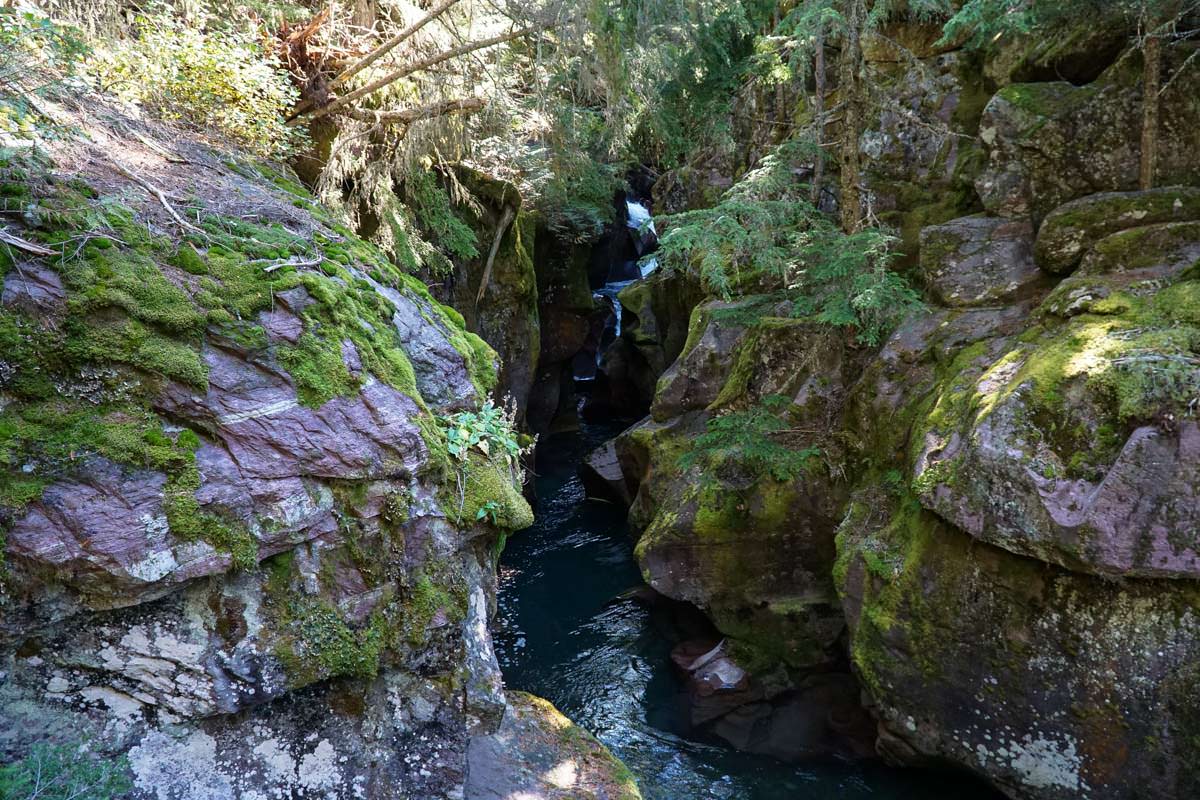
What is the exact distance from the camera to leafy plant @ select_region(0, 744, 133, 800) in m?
3.93

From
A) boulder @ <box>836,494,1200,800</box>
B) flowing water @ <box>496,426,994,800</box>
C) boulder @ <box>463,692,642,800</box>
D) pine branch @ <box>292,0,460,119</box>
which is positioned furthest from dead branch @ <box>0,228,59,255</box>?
boulder @ <box>836,494,1200,800</box>

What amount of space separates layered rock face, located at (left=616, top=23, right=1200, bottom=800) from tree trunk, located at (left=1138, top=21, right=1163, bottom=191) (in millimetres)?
351

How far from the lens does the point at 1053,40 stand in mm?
9922

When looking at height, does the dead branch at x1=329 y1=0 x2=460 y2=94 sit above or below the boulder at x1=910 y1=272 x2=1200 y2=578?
above

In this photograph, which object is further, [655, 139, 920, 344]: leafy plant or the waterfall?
the waterfall

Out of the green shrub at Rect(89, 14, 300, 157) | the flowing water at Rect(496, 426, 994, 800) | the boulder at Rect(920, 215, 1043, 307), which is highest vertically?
the green shrub at Rect(89, 14, 300, 157)

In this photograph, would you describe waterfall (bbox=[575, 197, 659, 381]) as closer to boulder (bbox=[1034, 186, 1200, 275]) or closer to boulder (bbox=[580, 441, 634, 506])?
boulder (bbox=[580, 441, 634, 506])

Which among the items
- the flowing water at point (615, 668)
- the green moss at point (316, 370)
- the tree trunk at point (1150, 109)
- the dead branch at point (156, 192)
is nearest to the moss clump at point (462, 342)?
the green moss at point (316, 370)

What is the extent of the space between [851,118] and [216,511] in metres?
9.41

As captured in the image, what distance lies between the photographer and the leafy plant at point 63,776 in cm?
393

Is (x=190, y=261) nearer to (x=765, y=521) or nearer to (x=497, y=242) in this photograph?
(x=765, y=521)

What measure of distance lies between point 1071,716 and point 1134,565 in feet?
5.54

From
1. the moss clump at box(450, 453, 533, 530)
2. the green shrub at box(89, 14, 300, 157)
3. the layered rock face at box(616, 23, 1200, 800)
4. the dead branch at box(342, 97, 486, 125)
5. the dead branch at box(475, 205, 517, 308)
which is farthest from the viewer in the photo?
the dead branch at box(475, 205, 517, 308)

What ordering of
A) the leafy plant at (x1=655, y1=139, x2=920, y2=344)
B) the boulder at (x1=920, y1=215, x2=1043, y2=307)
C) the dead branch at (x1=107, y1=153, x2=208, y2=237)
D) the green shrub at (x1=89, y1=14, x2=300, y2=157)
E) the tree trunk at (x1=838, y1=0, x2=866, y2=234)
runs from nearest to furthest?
the dead branch at (x1=107, y1=153, x2=208, y2=237), the green shrub at (x1=89, y1=14, x2=300, y2=157), the leafy plant at (x1=655, y1=139, x2=920, y2=344), the boulder at (x1=920, y1=215, x2=1043, y2=307), the tree trunk at (x1=838, y1=0, x2=866, y2=234)
